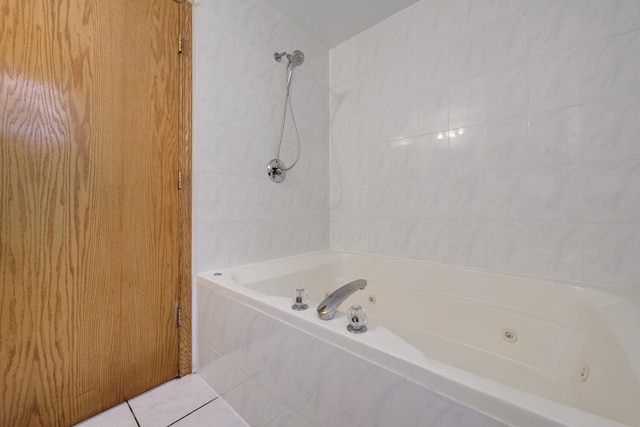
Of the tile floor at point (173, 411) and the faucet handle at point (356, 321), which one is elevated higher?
the faucet handle at point (356, 321)

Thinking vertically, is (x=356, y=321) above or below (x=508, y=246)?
below

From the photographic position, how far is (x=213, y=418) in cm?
98

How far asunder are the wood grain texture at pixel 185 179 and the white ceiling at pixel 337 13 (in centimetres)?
63

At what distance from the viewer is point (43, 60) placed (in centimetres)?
88

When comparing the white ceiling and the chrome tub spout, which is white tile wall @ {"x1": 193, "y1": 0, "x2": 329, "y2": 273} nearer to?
the white ceiling

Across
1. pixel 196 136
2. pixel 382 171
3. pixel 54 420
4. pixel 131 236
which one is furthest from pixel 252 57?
pixel 54 420

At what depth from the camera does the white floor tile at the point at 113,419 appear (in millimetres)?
950

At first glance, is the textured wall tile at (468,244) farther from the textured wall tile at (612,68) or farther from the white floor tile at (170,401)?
the white floor tile at (170,401)

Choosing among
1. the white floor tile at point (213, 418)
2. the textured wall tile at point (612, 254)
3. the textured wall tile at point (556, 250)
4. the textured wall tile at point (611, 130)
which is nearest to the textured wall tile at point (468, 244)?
the textured wall tile at point (556, 250)

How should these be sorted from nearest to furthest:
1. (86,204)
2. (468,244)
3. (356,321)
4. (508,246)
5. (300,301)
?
(356,321) → (300,301) → (86,204) → (508,246) → (468,244)

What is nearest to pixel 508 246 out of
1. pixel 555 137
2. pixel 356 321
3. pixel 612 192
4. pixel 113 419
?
pixel 612 192

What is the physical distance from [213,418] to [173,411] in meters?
0.17

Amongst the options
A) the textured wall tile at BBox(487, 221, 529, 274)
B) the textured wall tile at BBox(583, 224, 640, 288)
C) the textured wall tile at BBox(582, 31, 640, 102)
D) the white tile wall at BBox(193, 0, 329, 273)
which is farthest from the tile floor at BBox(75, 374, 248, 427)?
the textured wall tile at BBox(582, 31, 640, 102)

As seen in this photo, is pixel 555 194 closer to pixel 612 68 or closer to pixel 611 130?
pixel 611 130
